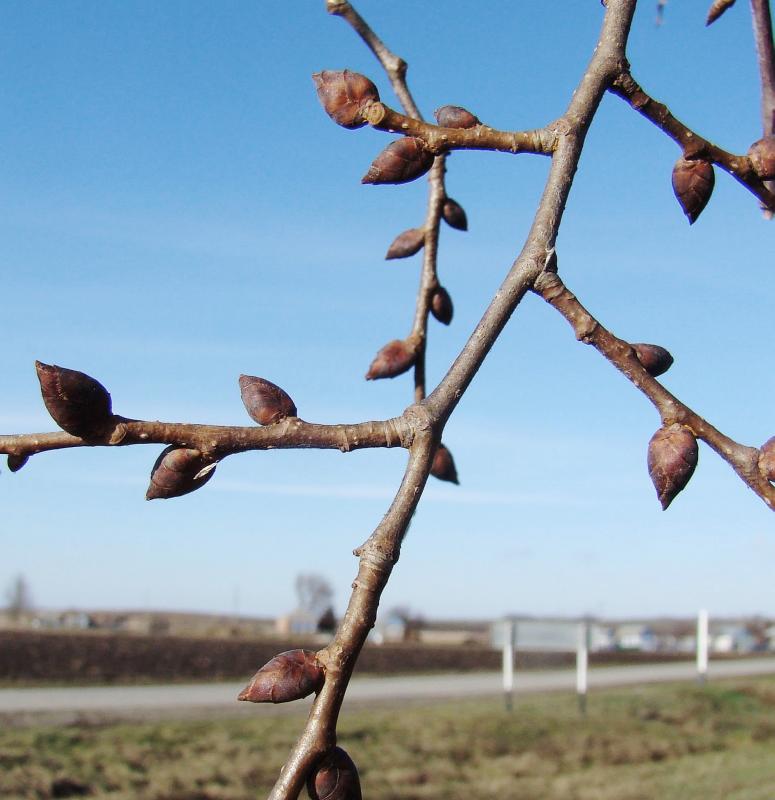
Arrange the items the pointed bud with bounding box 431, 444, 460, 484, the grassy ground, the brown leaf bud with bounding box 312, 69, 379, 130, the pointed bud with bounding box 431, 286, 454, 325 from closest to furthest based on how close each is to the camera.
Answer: the brown leaf bud with bounding box 312, 69, 379, 130 < the pointed bud with bounding box 431, 444, 460, 484 < the pointed bud with bounding box 431, 286, 454, 325 < the grassy ground

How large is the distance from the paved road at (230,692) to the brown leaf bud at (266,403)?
16329mm

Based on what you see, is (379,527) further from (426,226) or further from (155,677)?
(155,677)

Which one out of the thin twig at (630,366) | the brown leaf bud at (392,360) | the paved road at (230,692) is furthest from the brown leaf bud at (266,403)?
the paved road at (230,692)

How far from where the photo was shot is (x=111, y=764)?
500 inches

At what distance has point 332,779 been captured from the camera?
2.70 ft

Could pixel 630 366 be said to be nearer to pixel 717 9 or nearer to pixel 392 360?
pixel 392 360

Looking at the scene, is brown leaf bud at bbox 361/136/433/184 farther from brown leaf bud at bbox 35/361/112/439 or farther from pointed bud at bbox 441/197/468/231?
pointed bud at bbox 441/197/468/231

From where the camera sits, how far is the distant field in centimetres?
2406

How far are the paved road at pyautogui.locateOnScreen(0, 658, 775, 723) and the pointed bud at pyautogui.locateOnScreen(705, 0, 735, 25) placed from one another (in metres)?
15.9

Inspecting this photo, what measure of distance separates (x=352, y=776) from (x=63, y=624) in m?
57.3

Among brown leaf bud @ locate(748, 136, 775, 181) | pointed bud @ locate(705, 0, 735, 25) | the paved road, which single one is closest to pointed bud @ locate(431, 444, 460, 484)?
brown leaf bud @ locate(748, 136, 775, 181)

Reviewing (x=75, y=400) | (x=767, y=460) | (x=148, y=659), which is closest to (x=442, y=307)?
(x=767, y=460)

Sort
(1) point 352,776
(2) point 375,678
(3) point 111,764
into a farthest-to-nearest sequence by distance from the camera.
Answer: (2) point 375,678, (3) point 111,764, (1) point 352,776

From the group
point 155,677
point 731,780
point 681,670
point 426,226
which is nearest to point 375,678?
point 155,677
